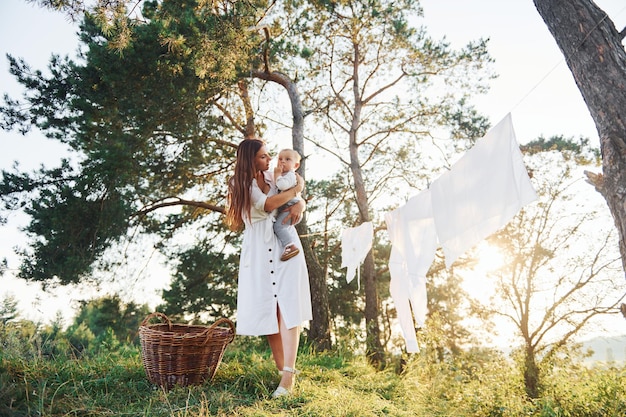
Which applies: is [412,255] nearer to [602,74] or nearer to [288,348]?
[288,348]

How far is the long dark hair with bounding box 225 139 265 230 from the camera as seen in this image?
3.19m

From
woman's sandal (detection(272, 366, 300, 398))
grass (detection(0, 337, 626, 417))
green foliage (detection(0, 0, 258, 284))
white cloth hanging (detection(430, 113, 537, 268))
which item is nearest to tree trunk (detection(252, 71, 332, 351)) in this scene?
green foliage (detection(0, 0, 258, 284))

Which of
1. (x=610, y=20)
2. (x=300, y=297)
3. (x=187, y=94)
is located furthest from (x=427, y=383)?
(x=187, y=94)

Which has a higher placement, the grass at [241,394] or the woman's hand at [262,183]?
the woman's hand at [262,183]

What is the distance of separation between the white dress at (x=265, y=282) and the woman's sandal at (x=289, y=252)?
50 mm

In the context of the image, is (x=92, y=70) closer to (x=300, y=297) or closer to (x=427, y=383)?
(x=300, y=297)

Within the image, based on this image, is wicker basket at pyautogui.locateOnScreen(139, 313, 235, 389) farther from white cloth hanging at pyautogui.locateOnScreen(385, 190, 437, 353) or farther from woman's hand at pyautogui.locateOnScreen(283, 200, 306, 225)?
white cloth hanging at pyautogui.locateOnScreen(385, 190, 437, 353)

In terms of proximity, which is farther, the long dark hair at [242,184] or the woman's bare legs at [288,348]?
the long dark hair at [242,184]

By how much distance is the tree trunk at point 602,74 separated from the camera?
2604mm

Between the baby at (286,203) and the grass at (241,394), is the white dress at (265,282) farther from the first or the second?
the grass at (241,394)

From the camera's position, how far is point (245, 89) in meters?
7.88

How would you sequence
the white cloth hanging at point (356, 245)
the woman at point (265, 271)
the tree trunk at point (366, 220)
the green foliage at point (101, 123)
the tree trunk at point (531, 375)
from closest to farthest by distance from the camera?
the woman at point (265, 271) < the white cloth hanging at point (356, 245) < the green foliage at point (101, 123) < the tree trunk at point (531, 375) < the tree trunk at point (366, 220)

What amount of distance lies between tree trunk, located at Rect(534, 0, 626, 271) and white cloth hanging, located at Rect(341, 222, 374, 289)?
1991 mm

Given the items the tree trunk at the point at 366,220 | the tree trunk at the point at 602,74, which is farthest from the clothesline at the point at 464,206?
the tree trunk at the point at 366,220
